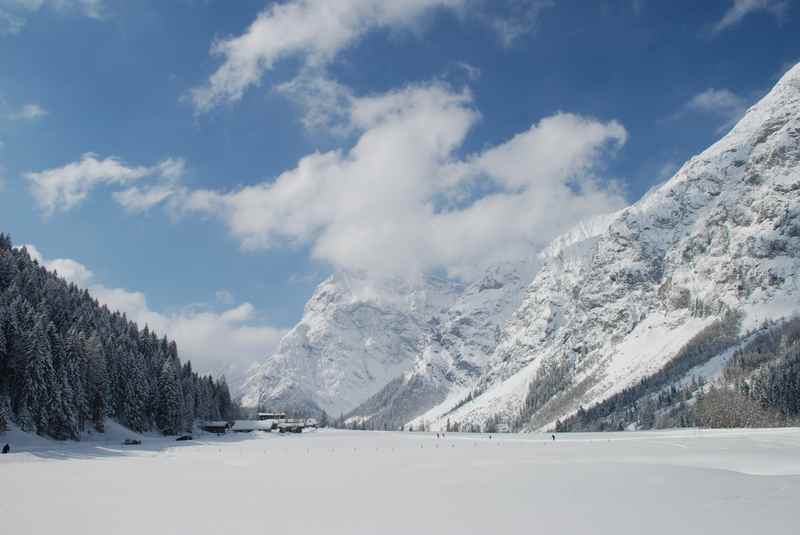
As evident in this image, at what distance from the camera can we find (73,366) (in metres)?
91.8

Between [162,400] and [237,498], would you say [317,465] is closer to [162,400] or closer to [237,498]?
[237,498]

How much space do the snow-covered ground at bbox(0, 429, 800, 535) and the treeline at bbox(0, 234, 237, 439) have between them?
20989mm

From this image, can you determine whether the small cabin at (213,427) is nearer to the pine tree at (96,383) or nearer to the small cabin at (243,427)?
the small cabin at (243,427)

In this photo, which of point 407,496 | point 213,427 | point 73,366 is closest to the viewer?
point 407,496

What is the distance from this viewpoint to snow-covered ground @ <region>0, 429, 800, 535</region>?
2697cm

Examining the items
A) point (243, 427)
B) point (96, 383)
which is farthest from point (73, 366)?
point (243, 427)

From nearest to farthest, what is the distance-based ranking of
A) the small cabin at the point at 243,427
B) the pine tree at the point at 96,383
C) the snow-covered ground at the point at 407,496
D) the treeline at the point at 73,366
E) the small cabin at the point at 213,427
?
the snow-covered ground at the point at 407,496, the treeline at the point at 73,366, the pine tree at the point at 96,383, the small cabin at the point at 213,427, the small cabin at the point at 243,427

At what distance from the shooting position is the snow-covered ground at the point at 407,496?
27.0 m

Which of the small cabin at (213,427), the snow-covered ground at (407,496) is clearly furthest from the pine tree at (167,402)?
the snow-covered ground at (407,496)

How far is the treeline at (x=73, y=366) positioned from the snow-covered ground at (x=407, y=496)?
68.9ft

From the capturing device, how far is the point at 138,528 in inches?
1015

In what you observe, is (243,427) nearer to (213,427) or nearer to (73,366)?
(213,427)

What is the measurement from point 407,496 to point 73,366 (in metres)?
73.9

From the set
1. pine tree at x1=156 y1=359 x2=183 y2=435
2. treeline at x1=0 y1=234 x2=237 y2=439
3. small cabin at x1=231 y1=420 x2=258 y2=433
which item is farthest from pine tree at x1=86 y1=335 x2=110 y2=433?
small cabin at x1=231 y1=420 x2=258 y2=433
